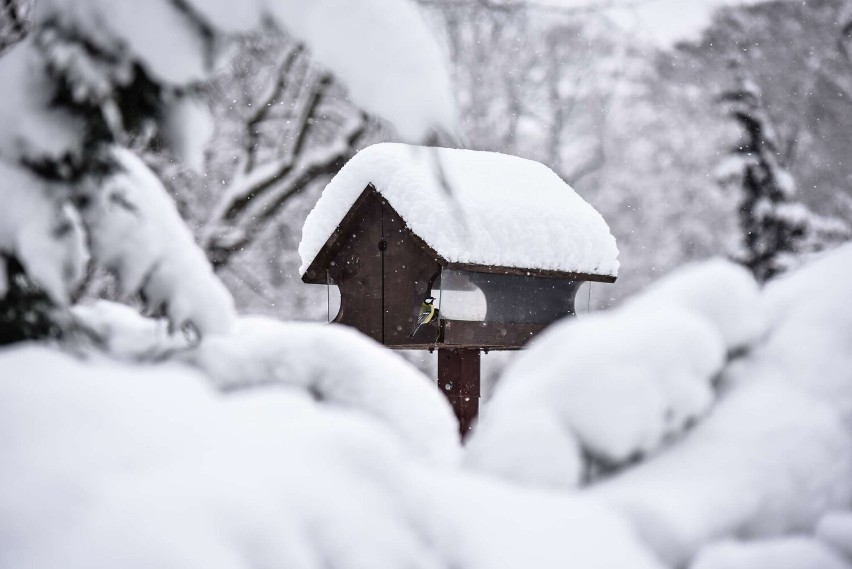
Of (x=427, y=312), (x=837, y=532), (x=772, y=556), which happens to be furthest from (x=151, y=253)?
(x=427, y=312)

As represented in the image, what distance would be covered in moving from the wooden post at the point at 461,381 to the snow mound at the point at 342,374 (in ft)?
9.71

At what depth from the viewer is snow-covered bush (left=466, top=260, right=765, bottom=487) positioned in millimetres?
1670

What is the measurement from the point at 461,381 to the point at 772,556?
341cm

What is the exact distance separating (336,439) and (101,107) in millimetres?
828

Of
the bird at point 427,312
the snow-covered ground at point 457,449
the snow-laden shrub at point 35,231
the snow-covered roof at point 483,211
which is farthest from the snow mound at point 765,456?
the bird at point 427,312

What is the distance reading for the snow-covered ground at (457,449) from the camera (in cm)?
142

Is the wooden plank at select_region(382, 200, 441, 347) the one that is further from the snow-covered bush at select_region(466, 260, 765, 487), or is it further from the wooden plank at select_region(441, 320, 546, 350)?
the snow-covered bush at select_region(466, 260, 765, 487)

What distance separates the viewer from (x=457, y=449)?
1890 mm

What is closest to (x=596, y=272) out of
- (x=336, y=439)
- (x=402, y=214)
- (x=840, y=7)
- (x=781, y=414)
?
(x=402, y=214)

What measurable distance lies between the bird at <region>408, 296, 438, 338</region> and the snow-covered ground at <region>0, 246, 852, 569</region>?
2432 millimetres

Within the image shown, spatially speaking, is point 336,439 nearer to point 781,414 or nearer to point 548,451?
point 548,451

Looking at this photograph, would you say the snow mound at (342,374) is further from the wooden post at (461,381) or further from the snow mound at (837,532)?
the wooden post at (461,381)

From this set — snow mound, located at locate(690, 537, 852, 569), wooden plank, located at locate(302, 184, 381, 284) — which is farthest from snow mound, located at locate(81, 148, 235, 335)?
wooden plank, located at locate(302, 184, 381, 284)

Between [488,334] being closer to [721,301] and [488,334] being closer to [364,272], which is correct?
[364,272]
